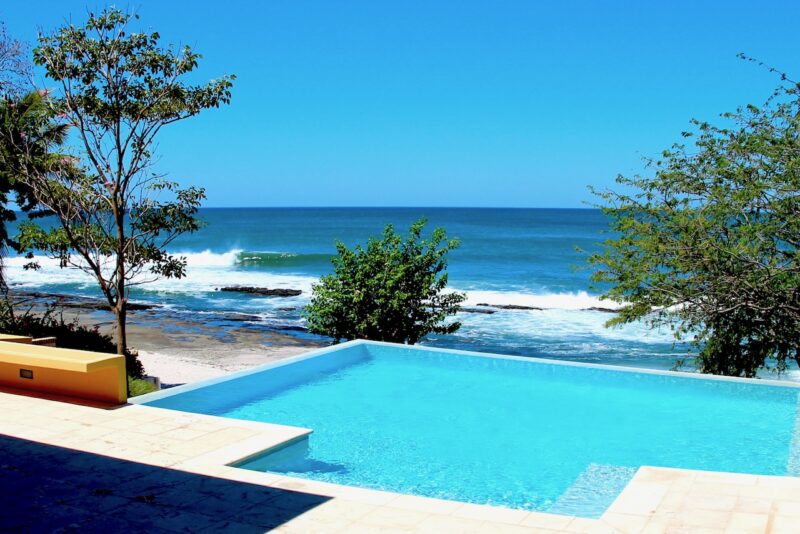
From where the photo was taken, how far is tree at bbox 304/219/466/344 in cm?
1223

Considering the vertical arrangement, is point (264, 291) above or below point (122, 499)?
below

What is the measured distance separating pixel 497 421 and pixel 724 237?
473cm

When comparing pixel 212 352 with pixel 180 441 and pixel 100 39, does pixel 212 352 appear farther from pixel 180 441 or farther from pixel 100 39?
pixel 180 441

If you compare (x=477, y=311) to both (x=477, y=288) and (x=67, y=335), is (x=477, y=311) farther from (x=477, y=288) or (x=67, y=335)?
(x=67, y=335)

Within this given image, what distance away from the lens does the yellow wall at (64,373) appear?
6172mm

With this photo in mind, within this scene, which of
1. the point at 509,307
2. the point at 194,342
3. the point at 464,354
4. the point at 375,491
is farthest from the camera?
the point at 509,307

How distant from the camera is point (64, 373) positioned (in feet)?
20.8

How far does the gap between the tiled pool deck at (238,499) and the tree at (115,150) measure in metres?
3.92

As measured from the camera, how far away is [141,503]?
4129mm

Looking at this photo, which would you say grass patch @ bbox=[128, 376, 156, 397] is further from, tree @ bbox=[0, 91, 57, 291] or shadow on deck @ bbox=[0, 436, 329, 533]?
shadow on deck @ bbox=[0, 436, 329, 533]

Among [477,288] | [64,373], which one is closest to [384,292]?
[64,373]

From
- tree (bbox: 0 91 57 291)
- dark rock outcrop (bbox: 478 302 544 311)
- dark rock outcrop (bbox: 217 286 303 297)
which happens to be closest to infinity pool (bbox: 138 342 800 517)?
tree (bbox: 0 91 57 291)

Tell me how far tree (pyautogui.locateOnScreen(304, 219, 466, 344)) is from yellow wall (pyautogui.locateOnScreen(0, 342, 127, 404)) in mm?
6074

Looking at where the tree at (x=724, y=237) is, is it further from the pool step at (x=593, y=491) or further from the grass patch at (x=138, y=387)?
the grass patch at (x=138, y=387)
